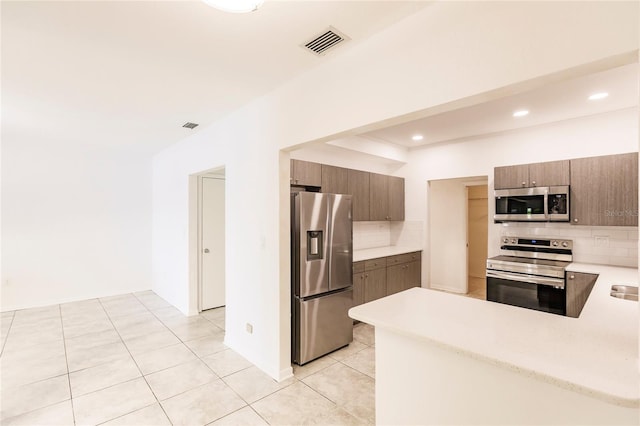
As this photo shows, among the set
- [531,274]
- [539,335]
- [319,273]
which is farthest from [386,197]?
[539,335]

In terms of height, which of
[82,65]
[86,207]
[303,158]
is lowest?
[86,207]

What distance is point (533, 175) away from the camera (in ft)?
12.6

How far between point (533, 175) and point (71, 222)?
285 inches

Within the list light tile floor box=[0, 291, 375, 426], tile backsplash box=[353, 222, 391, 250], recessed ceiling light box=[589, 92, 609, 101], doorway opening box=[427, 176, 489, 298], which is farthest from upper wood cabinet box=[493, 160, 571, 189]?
light tile floor box=[0, 291, 375, 426]

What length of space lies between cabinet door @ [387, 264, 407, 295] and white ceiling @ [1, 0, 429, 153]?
3.16 m

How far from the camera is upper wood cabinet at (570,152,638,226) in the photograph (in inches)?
127

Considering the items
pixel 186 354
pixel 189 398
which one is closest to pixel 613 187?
pixel 189 398

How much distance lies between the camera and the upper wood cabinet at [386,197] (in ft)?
15.9

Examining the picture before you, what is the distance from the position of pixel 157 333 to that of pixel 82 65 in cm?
315

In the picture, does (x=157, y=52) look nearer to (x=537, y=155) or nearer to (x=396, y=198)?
(x=396, y=198)

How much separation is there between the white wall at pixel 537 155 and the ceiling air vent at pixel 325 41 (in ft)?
11.3

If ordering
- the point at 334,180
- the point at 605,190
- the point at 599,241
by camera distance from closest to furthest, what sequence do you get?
1. the point at 605,190
2. the point at 599,241
3. the point at 334,180

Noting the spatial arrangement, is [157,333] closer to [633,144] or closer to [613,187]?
[613,187]

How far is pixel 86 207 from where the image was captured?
214 inches
